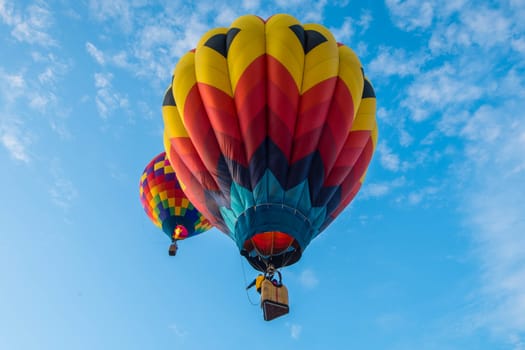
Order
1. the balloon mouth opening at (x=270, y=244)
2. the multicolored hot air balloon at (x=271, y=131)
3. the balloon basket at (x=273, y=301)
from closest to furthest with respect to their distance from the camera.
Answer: the balloon basket at (x=273, y=301)
the multicolored hot air balloon at (x=271, y=131)
the balloon mouth opening at (x=270, y=244)

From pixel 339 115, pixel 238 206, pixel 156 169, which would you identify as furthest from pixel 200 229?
pixel 339 115

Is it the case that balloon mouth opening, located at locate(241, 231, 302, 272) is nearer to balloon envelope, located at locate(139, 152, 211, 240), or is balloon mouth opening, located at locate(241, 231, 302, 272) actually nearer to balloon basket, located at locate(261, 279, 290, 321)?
balloon basket, located at locate(261, 279, 290, 321)

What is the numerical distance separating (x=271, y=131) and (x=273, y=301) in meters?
2.69

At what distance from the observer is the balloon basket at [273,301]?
7.29 meters

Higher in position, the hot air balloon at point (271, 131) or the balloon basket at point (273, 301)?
the hot air balloon at point (271, 131)

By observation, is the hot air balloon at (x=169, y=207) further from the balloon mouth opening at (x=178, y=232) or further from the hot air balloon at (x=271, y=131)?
the hot air balloon at (x=271, y=131)

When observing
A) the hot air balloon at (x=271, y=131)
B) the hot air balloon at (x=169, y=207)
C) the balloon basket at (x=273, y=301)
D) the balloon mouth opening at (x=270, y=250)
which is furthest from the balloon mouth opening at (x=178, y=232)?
the balloon basket at (x=273, y=301)

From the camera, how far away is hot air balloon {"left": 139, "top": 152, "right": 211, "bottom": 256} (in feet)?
41.8

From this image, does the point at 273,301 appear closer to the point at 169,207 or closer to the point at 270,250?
the point at 270,250

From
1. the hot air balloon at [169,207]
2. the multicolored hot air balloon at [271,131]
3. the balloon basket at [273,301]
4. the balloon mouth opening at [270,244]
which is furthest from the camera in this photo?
the hot air balloon at [169,207]

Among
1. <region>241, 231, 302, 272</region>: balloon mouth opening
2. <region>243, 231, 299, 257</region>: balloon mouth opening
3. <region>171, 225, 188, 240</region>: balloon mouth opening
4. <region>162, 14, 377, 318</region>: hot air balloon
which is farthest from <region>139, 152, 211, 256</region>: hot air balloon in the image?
<region>243, 231, 299, 257</region>: balloon mouth opening

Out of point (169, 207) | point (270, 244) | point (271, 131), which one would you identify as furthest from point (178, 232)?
point (271, 131)

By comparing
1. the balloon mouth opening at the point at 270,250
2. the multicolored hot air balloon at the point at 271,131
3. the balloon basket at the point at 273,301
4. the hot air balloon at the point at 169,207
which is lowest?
the balloon basket at the point at 273,301

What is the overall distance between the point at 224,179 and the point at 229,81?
5.53ft
